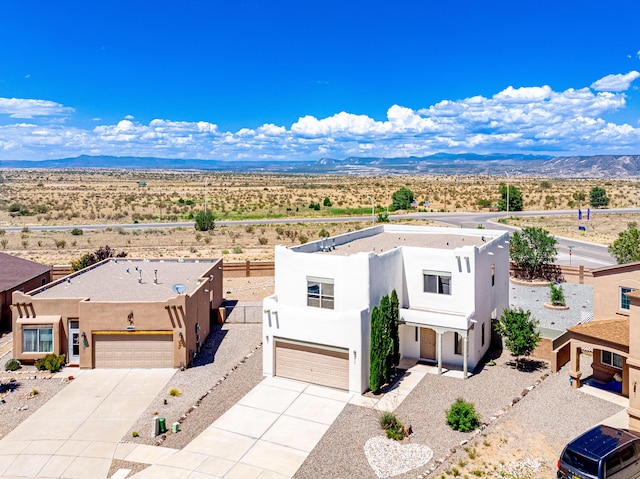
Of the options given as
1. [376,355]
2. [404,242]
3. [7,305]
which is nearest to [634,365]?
[376,355]

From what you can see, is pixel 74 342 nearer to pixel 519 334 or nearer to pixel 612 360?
pixel 519 334

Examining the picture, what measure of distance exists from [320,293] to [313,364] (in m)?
2.80

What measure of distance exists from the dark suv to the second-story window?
32.3ft

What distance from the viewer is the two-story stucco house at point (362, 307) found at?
20438 millimetres

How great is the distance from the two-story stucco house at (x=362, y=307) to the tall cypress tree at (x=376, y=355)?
236 mm

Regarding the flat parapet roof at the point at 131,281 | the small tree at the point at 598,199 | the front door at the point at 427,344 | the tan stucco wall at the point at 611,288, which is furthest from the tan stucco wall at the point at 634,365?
the small tree at the point at 598,199

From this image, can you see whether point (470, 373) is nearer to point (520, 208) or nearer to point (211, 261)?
point (211, 261)

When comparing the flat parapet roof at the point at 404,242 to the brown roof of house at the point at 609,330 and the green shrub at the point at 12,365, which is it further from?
the green shrub at the point at 12,365

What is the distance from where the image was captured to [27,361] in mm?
23594

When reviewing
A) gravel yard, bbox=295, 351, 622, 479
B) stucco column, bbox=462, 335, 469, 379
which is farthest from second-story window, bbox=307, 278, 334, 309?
stucco column, bbox=462, 335, 469, 379

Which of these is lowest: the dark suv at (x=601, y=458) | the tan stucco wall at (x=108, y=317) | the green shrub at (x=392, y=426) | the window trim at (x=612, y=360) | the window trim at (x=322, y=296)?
the green shrub at (x=392, y=426)

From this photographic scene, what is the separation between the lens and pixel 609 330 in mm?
19609

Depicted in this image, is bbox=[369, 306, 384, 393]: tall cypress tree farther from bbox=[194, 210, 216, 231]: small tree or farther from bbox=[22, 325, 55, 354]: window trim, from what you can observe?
bbox=[194, 210, 216, 231]: small tree

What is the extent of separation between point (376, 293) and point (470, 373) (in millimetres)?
5408
